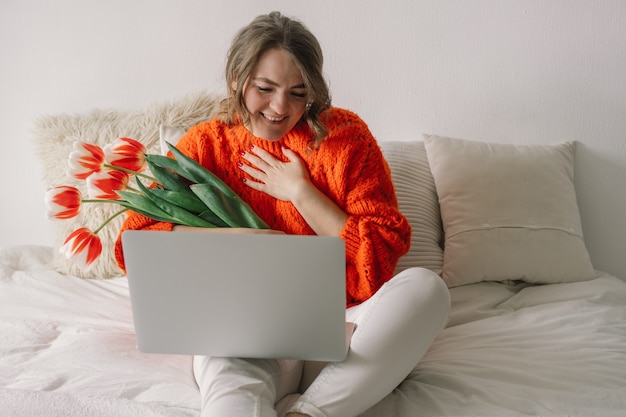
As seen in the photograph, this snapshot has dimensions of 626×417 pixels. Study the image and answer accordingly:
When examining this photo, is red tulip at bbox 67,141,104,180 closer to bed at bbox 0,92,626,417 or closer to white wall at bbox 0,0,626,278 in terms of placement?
bed at bbox 0,92,626,417

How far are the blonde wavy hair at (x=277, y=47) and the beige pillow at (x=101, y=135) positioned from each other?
49 cm

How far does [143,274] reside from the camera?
39.1 inches

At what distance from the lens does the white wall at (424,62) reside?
75.7 inches

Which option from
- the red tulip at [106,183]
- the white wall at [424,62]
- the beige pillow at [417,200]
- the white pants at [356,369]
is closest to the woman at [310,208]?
the white pants at [356,369]

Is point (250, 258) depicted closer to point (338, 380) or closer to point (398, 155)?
point (338, 380)

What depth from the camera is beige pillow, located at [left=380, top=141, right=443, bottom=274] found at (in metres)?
1.73

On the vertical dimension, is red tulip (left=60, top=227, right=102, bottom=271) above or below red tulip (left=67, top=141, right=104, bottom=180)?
below

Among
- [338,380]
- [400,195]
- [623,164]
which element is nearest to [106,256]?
[400,195]

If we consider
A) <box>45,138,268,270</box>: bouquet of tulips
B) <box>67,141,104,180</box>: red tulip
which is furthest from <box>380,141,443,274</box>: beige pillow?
<box>67,141,104,180</box>: red tulip

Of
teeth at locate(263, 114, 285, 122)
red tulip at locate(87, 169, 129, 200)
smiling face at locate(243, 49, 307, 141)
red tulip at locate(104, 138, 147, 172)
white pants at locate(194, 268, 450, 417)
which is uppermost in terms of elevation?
smiling face at locate(243, 49, 307, 141)

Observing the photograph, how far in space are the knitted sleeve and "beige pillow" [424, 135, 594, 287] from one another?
35 centimetres

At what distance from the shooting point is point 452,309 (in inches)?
63.6

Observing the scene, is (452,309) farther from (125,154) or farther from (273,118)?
(125,154)

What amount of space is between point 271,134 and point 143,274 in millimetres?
547
